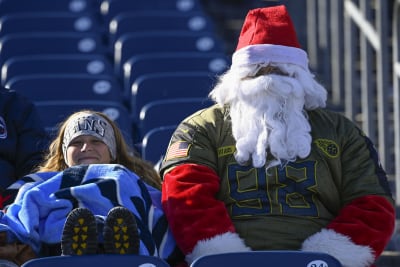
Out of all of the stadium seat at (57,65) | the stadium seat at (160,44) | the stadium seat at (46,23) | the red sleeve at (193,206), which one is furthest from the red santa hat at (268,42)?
the stadium seat at (46,23)

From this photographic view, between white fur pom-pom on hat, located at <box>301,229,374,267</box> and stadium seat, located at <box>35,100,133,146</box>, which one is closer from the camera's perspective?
white fur pom-pom on hat, located at <box>301,229,374,267</box>

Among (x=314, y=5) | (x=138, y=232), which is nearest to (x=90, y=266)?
(x=138, y=232)

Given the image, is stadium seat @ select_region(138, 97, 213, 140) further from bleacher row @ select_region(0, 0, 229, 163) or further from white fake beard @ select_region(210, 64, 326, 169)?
white fake beard @ select_region(210, 64, 326, 169)

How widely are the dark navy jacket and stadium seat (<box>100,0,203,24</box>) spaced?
9.43 feet

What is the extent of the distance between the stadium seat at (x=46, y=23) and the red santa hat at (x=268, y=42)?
9.72 ft

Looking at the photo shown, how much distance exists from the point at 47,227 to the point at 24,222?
0.08m

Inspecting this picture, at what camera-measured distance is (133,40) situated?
7.43 meters

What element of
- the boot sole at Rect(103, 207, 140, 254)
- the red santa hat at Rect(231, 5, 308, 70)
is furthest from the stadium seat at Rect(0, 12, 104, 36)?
the boot sole at Rect(103, 207, 140, 254)

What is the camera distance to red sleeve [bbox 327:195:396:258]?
4457 mm

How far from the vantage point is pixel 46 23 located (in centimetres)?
775

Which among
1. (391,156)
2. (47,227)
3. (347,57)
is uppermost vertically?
(47,227)

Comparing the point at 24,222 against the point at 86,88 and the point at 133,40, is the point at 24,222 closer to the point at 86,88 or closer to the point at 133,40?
the point at 86,88

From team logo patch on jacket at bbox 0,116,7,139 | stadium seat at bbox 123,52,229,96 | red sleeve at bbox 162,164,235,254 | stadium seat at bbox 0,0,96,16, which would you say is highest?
team logo patch on jacket at bbox 0,116,7,139

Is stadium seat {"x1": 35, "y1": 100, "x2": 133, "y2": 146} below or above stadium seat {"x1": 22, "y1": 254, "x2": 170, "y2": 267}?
below
